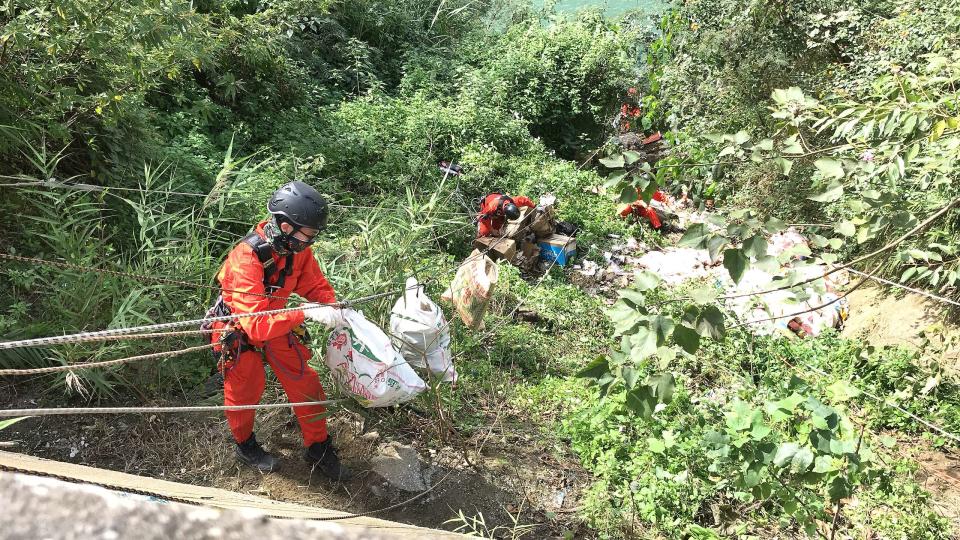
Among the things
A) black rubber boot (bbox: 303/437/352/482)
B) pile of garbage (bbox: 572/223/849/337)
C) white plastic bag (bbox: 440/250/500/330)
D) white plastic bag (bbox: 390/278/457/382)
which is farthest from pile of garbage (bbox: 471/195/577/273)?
black rubber boot (bbox: 303/437/352/482)

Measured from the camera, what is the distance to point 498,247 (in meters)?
5.43

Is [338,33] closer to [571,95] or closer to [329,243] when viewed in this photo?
[571,95]

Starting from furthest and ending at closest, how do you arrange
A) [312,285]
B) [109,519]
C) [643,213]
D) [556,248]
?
1. [643,213]
2. [556,248]
3. [312,285]
4. [109,519]

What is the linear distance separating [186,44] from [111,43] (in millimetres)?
576

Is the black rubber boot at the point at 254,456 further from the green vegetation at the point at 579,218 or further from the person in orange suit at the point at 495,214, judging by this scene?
the person in orange suit at the point at 495,214

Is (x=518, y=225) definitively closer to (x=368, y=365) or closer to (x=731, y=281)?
(x=731, y=281)

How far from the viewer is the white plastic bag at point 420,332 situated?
3330 mm

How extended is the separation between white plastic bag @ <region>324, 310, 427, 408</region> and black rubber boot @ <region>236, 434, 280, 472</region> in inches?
22.2

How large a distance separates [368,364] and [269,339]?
0.46 metres

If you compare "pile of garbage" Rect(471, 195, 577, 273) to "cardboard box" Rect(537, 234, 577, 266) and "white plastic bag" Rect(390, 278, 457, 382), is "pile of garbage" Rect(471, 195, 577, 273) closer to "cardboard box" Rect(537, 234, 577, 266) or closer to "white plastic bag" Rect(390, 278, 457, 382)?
"cardboard box" Rect(537, 234, 577, 266)

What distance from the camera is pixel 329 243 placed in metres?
4.19

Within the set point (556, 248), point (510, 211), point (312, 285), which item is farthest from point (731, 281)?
point (312, 285)

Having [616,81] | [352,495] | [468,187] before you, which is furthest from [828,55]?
[352,495]

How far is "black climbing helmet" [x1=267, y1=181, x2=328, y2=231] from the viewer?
8.94 feet
